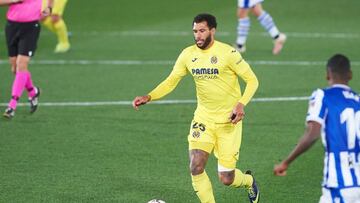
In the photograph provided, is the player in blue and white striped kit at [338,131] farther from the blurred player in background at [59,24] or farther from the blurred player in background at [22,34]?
the blurred player in background at [59,24]

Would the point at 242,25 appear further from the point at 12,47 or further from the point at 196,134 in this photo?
the point at 196,134

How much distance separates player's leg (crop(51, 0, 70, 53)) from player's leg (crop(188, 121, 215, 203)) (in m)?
11.5

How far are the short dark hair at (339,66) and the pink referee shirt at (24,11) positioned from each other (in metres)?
8.16

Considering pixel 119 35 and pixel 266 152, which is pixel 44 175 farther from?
pixel 119 35

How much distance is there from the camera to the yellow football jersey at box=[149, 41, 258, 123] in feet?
32.5

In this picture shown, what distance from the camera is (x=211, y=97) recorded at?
10.0 meters

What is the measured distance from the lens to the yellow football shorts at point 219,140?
32.6 feet

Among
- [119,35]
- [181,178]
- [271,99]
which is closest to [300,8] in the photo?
[119,35]

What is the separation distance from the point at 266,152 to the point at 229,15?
14.1 meters

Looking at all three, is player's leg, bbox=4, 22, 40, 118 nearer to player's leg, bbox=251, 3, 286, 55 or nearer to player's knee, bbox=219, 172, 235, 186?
player's knee, bbox=219, 172, 235, 186

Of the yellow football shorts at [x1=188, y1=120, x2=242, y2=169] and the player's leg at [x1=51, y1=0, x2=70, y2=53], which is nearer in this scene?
the yellow football shorts at [x1=188, y1=120, x2=242, y2=169]

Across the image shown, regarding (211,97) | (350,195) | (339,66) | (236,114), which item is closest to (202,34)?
(211,97)

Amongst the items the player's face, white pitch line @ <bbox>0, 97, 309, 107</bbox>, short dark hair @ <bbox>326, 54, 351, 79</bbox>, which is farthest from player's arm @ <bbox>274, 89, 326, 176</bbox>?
white pitch line @ <bbox>0, 97, 309, 107</bbox>

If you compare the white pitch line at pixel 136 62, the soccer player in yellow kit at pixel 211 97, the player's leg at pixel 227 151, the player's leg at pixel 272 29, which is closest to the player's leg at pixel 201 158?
the soccer player in yellow kit at pixel 211 97
